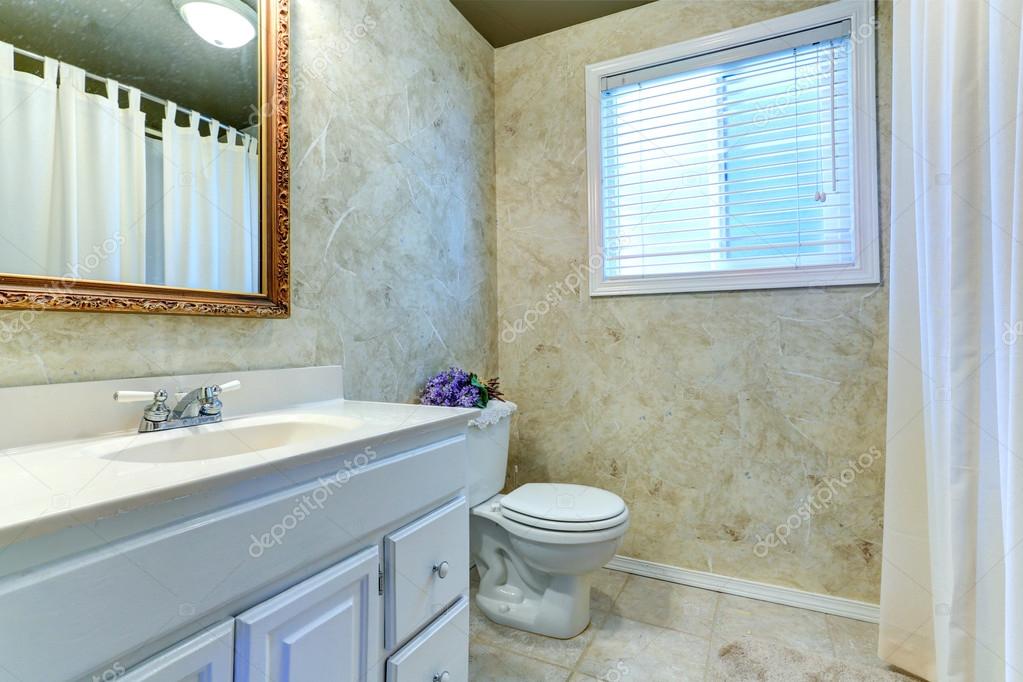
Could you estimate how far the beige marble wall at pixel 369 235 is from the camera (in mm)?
1017

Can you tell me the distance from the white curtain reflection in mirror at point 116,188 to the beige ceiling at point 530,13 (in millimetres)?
1310

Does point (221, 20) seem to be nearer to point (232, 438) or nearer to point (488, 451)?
point (232, 438)

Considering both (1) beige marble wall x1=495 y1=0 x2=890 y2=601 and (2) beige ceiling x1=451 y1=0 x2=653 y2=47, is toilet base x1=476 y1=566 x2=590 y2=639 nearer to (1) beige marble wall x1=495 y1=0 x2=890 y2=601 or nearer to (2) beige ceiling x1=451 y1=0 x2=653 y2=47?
(1) beige marble wall x1=495 y1=0 x2=890 y2=601

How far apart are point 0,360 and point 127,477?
1.52 feet

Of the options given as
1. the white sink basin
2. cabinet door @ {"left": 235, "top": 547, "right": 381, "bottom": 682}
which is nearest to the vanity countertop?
the white sink basin

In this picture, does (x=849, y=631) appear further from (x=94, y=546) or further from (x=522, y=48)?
(x=522, y=48)

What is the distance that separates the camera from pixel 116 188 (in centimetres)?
99

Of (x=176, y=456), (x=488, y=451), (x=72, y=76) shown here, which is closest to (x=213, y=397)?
(x=176, y=456)

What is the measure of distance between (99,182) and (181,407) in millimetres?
Result: 472

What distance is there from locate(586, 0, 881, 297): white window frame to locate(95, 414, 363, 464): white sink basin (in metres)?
1.34

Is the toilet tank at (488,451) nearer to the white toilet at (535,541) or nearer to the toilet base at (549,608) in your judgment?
the white toilet at (535,541)

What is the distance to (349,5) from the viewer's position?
1510 mm

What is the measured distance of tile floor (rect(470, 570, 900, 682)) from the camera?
1446 millimetres

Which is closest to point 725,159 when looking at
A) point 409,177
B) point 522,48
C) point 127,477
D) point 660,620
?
point 522,48
